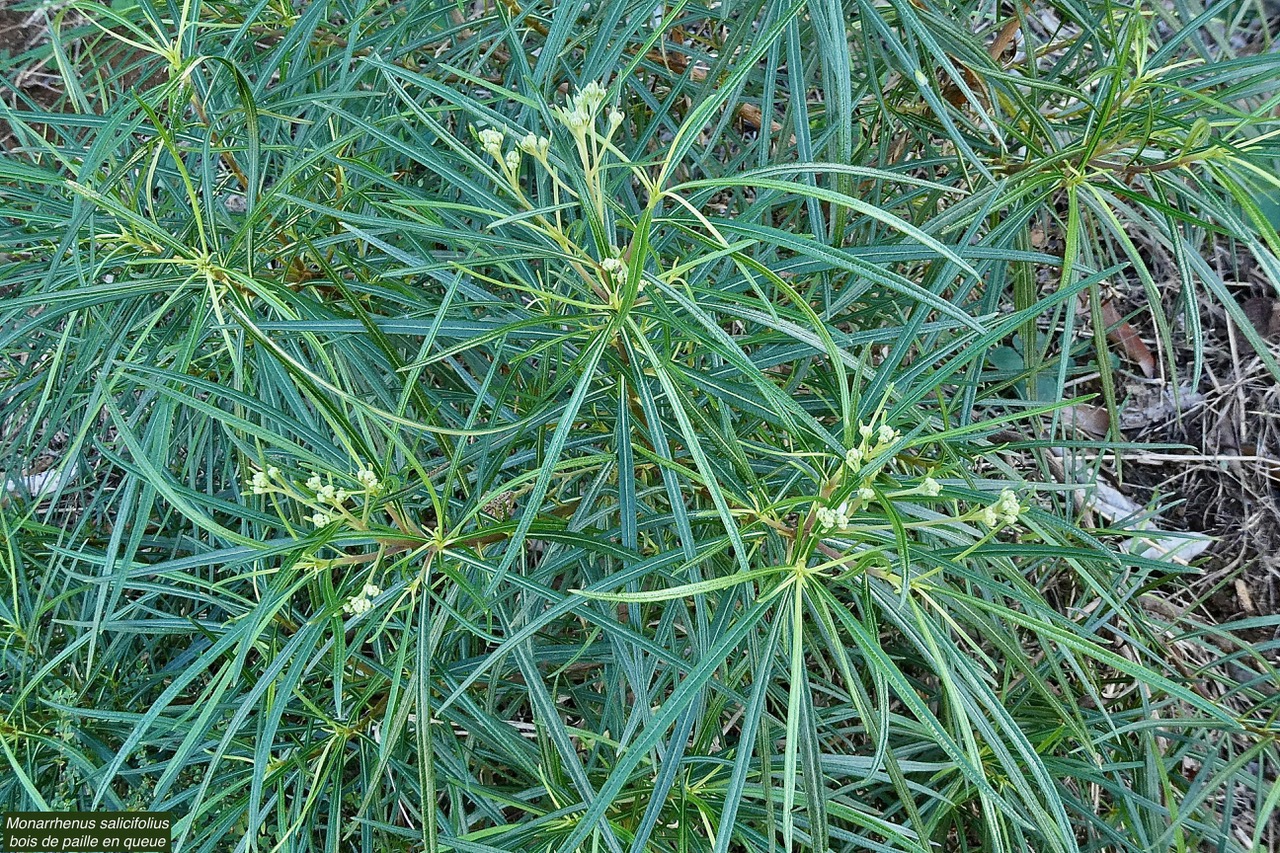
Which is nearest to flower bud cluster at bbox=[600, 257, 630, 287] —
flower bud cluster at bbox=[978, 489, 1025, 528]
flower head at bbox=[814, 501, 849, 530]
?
flower head at bbox=[814, 501, 849, 530]

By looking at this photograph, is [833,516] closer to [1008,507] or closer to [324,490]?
[1008,507]

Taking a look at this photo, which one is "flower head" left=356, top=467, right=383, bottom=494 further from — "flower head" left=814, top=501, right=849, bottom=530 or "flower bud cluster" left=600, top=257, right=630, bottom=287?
"flower head" left=814, top=501, right=849, bottom=530

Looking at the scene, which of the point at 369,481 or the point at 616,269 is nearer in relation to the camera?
the point at 616,269

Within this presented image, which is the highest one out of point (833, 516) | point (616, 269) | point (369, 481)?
point (616, 269)

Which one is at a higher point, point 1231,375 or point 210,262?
point 210,262

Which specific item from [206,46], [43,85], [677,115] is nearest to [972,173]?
[677,115]

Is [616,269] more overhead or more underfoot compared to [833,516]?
more overhead

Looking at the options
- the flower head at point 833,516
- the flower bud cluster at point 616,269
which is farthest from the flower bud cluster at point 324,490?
the flower head at point 833,516

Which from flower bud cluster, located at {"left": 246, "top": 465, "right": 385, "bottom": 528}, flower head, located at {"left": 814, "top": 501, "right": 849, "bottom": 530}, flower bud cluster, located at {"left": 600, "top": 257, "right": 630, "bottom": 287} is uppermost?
flower bud cluster, located at {"left": 600, "top": 257, "right": 630, "bottom": 287}

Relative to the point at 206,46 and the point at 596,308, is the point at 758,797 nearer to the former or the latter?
the point at 596,308

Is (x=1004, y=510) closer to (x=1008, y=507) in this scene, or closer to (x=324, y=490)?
(x=1008, y=507)

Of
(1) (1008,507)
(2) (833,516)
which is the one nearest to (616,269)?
(2) (833,516)
